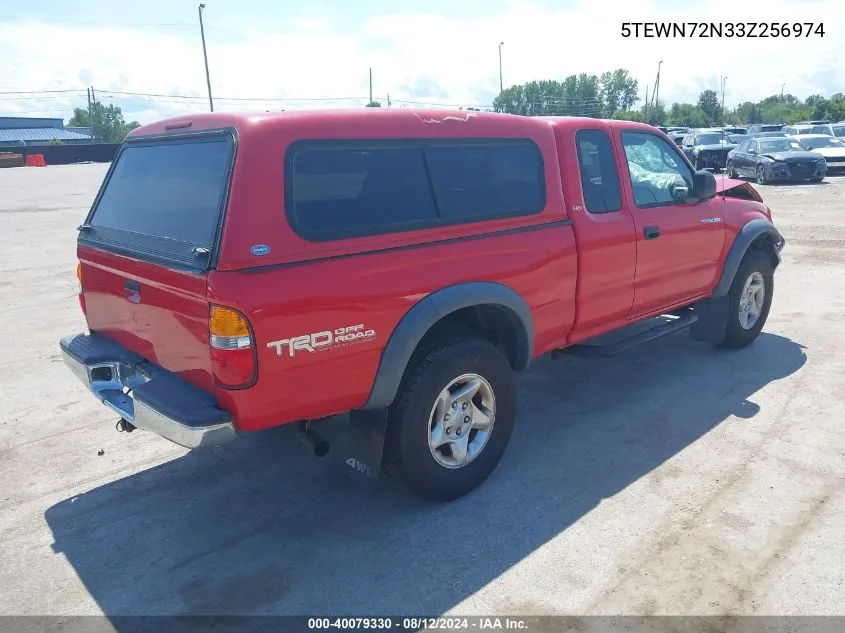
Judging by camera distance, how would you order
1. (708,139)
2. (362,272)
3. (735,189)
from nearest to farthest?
(362,272), (735,189), (708,139)

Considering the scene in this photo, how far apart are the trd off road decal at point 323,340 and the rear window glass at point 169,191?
21.6 inches

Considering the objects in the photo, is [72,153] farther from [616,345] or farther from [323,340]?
[323,340]

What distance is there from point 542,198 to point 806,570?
235 cm

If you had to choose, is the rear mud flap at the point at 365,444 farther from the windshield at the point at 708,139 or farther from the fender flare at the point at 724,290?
the windshield at the point at 708,139

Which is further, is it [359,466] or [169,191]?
[359,466]

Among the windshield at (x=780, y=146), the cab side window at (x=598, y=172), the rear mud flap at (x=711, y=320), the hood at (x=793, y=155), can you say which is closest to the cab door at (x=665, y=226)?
the cab side window at (x=598, y=172)

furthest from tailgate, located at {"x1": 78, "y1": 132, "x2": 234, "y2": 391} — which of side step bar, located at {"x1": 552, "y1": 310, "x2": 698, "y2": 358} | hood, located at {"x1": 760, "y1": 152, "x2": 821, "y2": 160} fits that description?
hood, located at {"x1": 760, "y1": 152, "x2": 821, "y2": 160}

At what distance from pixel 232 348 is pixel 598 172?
282 cm

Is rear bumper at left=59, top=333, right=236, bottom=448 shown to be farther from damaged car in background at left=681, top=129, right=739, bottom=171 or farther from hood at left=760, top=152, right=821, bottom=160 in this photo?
damaged car in background at left=681, top=129, right=739, bottom=171

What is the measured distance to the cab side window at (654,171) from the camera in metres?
4.81

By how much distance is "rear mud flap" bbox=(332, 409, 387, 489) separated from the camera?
3.44m

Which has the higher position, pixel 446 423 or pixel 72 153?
pixel 72 153

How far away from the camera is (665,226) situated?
488cm

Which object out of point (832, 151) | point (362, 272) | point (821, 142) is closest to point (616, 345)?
point (362, 272)
